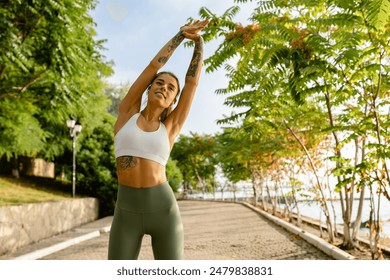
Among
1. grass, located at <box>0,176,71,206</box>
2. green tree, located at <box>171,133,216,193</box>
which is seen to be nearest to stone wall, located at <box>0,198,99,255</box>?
grass, located at <box>0,176,71,206</box>

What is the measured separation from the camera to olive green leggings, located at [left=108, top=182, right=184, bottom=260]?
7.98 ft

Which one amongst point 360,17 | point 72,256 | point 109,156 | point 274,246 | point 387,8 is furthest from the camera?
point 109,156

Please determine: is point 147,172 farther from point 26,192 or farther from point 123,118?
point 26,192

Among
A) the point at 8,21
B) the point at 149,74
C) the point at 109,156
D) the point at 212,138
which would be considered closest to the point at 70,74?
the point at 8,21

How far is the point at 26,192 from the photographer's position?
13.9 meters

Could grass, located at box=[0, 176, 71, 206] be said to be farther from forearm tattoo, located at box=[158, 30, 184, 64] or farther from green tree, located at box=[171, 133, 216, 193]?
green tree, located at box=[171, 133, 216, 193]

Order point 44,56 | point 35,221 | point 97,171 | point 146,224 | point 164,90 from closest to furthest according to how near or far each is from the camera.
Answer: point 146,224, point 164,90, point 44,56, point 35,221, point 97,171

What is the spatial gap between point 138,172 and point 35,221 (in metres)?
8.69

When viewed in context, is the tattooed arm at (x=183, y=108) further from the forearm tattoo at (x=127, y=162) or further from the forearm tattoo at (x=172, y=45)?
the forearm tattoo at (x=127, y=162)

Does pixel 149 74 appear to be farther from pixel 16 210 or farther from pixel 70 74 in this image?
pixel 16 210

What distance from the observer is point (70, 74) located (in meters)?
Answer: 8.43

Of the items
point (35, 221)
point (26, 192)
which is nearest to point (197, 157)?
point (26, 192)

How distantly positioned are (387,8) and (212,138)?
80.2 ft

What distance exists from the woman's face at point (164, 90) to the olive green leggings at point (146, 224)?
22.9 inches
